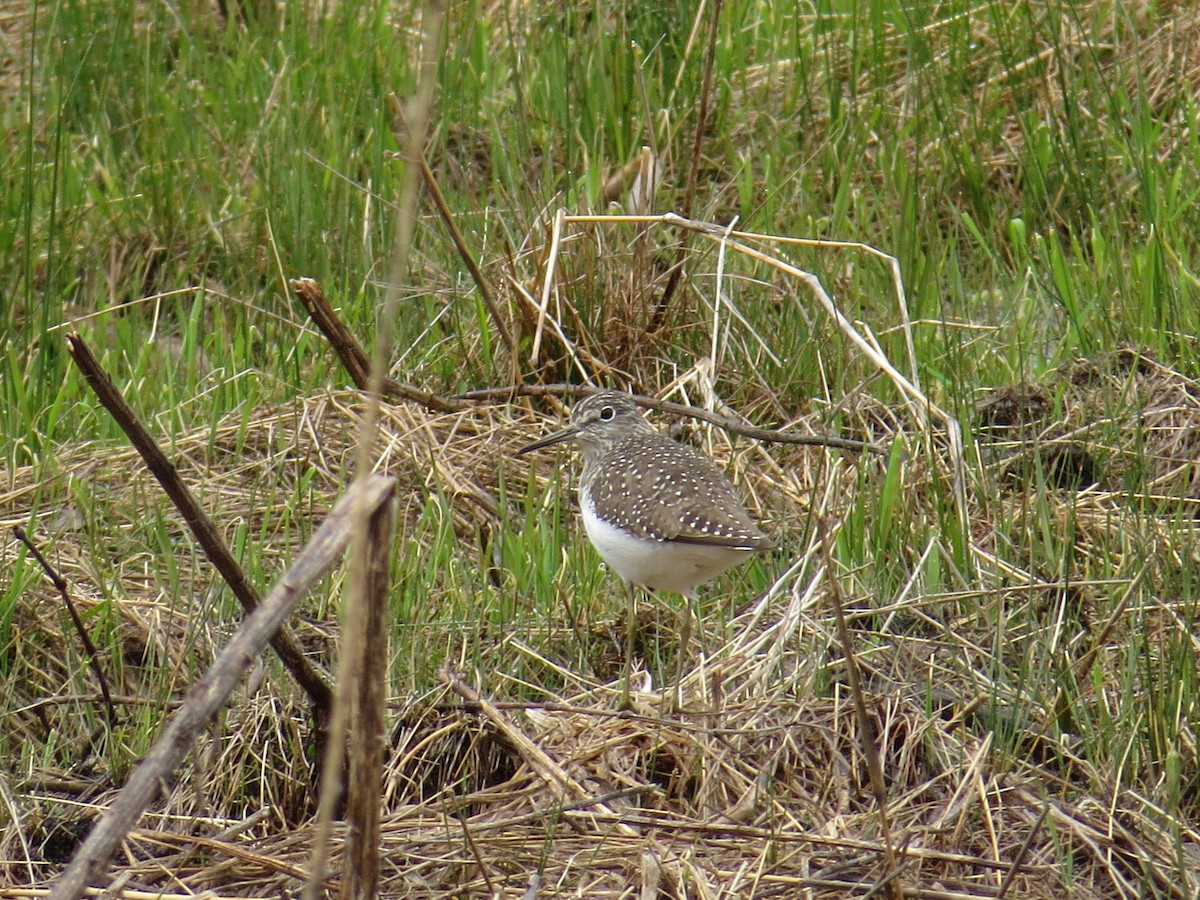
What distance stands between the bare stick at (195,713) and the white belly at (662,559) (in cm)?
217

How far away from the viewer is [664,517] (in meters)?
4.44

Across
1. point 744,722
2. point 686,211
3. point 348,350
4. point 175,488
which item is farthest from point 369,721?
point 686,211

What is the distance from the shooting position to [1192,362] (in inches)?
218

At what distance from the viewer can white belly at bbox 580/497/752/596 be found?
4367mm

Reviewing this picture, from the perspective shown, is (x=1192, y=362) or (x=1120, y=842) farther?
(x=1192, y=362)

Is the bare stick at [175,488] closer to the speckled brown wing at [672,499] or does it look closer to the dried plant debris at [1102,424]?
the speckled brown wing at [672,499]

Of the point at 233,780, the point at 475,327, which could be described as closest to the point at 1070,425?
the point at 475,327

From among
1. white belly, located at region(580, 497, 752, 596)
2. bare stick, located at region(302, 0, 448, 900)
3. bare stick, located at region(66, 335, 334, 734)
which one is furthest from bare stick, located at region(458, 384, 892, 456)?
bare stick, located at region(302, 0, 448, 900)

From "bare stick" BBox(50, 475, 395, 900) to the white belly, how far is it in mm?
2172

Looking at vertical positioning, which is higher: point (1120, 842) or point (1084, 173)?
point (1084, 173)

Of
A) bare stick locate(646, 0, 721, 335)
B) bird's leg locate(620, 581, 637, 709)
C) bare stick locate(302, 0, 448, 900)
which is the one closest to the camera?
bare stick locate(302, 0, 448, 900)

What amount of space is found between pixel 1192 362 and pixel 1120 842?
2416 mm

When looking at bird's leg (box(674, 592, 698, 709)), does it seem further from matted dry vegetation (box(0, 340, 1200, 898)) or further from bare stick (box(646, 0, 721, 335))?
bare stick (box(646, 0, 721, 335))

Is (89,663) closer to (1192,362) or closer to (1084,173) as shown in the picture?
(1192,362)
